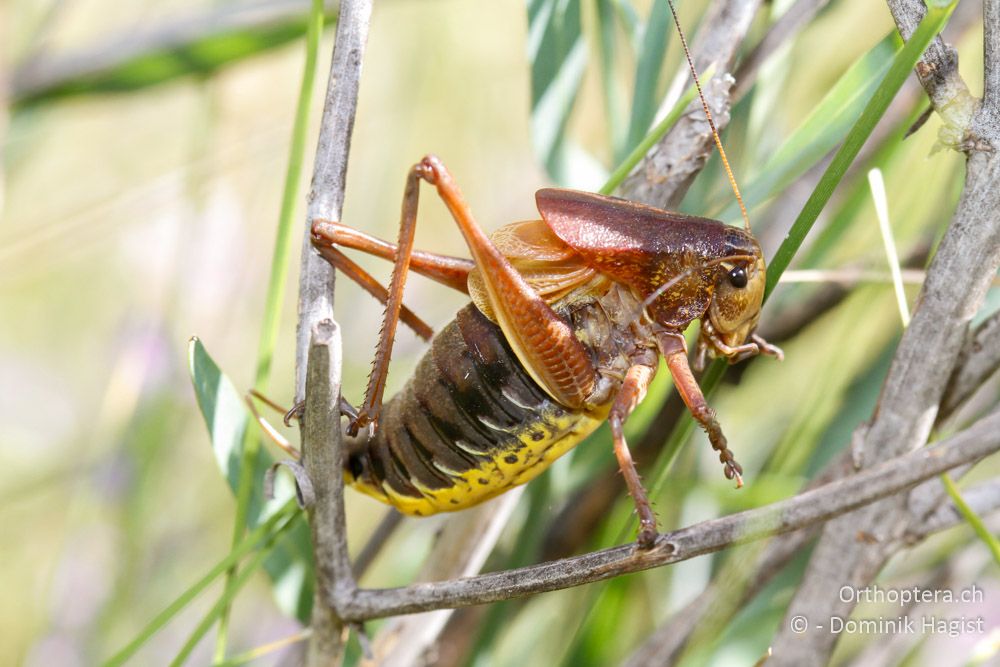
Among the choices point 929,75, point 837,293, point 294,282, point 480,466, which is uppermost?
point 294,282

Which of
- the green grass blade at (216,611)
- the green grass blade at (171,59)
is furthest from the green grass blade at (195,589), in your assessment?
the green grass blade at (171,59)

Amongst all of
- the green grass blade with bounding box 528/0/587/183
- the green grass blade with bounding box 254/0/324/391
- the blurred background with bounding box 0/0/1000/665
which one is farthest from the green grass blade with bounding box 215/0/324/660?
the green grass blade with bounding box 528/0/587/183

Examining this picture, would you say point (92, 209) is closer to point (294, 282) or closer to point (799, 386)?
point (294, 282)

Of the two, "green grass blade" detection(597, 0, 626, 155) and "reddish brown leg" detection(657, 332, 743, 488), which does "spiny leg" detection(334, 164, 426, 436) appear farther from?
"green grass blade" detection(597, 0, 626, 155)

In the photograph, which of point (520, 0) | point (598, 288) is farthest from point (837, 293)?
point (520, 0)

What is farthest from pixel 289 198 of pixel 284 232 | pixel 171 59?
pixel 171 59

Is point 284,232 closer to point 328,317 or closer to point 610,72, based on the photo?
point 328,317

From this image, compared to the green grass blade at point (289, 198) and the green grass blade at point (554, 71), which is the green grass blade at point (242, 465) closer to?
the green grass blade at point (289, 198)

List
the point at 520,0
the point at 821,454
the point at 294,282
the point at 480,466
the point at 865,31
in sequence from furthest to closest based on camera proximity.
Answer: the point at 520,0 < the point at 294,282 < the point at 865,31 < the point at 821,454 < the point at 480,466
